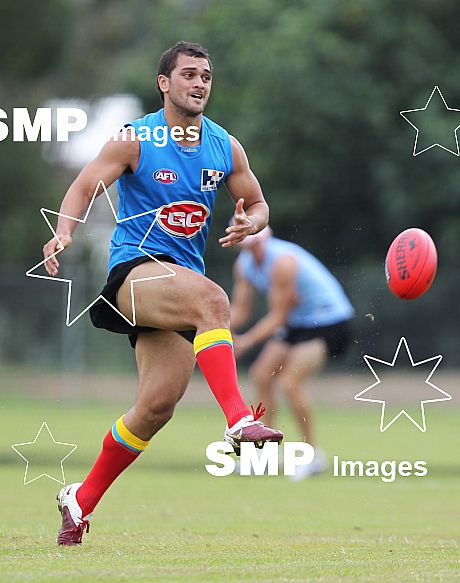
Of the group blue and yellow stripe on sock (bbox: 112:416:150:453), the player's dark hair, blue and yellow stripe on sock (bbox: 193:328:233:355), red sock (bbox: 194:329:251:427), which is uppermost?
the player's dark hair

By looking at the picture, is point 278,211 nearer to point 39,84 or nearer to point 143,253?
point 39,84

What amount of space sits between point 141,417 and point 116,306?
0.57 meters

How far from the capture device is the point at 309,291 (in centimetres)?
1114

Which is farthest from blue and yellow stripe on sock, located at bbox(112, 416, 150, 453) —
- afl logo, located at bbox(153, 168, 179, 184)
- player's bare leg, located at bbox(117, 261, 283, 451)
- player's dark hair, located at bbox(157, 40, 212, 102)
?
player's dark hair, located at bbox(157, 40, 212, 102)

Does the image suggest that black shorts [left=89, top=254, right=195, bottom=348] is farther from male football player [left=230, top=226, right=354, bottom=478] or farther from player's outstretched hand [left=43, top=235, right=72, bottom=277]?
male football player [left=230, top=226, right=354, bottom=478]

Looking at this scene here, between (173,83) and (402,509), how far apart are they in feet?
11.2

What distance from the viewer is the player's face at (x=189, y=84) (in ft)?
21.3

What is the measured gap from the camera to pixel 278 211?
24531mm

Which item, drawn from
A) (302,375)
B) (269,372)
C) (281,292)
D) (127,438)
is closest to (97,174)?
(127,438)

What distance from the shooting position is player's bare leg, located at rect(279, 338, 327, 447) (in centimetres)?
1055

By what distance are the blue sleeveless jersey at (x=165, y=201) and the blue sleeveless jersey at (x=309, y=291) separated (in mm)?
4592

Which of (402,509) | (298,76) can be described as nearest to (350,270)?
(298,76)

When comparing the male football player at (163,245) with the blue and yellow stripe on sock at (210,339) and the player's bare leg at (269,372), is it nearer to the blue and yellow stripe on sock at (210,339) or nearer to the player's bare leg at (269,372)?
the blue and yellow stripe on sock at (210,339)

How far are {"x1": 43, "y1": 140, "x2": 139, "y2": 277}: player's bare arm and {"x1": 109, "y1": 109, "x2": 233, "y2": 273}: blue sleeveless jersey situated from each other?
0.26 feet
